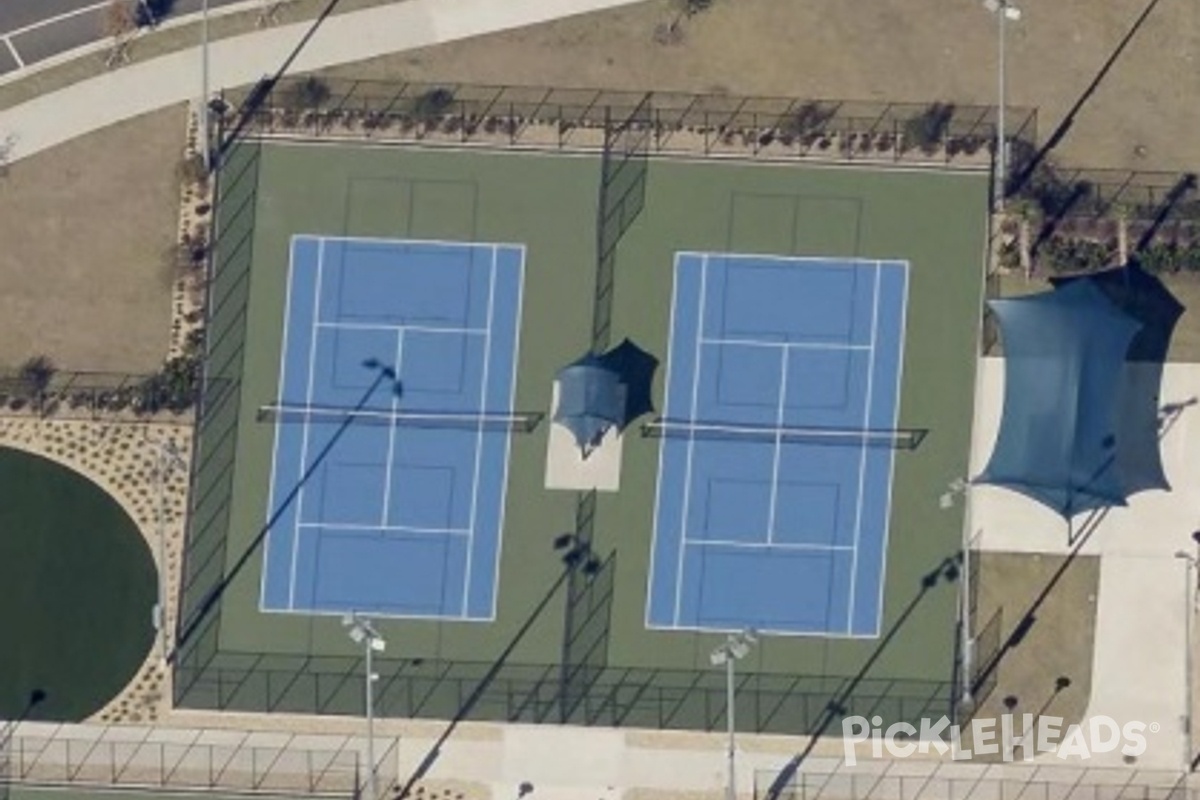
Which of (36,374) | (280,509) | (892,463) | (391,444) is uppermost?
(36,374)

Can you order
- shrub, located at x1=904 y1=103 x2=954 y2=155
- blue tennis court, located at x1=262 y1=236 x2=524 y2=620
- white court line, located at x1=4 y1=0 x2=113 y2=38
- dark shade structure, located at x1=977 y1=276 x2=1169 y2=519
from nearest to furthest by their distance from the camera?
dark shade structure, located at x1=977 y1=276 x2=1169 y2=519
blue tennis court, located at x1=262 y1=236 x2=524 y2=620
white court line, located at x1=4 y1=0 x2=113 y2=38
shrub, located at x1=904 y1=103 x2=954 y2=155

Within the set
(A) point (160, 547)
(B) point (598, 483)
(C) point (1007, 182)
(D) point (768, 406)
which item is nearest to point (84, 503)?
(A) point (160, 547)

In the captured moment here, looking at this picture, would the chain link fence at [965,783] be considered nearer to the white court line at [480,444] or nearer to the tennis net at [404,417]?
the white court line at [480,444]

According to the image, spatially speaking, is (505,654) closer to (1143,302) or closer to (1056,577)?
(1056,577)

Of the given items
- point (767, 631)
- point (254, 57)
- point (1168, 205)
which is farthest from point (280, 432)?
point (1168, 205)

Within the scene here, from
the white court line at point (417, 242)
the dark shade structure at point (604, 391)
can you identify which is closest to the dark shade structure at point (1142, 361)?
the dark shade structure at point (604, 391)

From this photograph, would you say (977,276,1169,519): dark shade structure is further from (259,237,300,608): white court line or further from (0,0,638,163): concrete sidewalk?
(259,237,300,608): white court line

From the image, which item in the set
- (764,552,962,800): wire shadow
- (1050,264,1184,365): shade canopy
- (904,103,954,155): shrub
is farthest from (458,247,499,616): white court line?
(1050,264,1184,365): shade canopy
